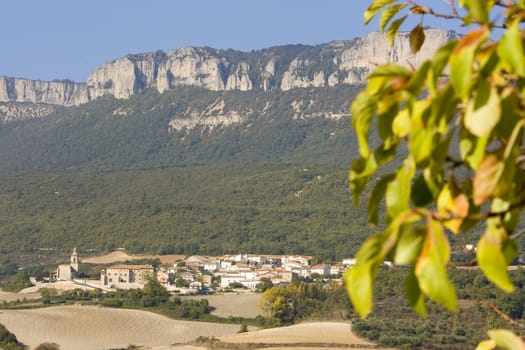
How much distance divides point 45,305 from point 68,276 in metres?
11.4

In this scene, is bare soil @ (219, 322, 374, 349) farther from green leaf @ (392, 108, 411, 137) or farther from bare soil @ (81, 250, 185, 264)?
green leaf @ (392, 108, 411, 137)

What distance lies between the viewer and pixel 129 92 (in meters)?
156

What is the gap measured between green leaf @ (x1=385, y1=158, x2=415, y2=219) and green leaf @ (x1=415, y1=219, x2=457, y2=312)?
A: 12 centimetres

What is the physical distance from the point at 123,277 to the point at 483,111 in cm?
6614

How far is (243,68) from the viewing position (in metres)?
151

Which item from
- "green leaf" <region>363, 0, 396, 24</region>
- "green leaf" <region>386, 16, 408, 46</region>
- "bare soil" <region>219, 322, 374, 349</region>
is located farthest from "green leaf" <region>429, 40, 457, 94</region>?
"bare soil" <region>219, 322, 374, 349</region>

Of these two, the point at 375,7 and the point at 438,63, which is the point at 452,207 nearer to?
the point at 438,63

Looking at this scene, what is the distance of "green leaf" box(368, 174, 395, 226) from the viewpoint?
174cm

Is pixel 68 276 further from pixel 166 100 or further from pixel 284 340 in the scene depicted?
pixel 166 100

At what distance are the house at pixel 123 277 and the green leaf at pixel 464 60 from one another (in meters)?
64.4

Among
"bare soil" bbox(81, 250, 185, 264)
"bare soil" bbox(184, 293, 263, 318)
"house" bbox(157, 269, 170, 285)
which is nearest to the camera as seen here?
→ "bare soil" bbox(184, 293, 263, 318)

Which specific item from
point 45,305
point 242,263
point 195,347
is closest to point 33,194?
point 242,263

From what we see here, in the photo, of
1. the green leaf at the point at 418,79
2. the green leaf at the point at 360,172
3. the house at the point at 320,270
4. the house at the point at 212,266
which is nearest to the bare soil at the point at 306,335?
the house at the point at 320,270

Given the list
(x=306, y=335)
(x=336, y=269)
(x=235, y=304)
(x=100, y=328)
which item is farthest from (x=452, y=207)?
(x=336, y=269)
